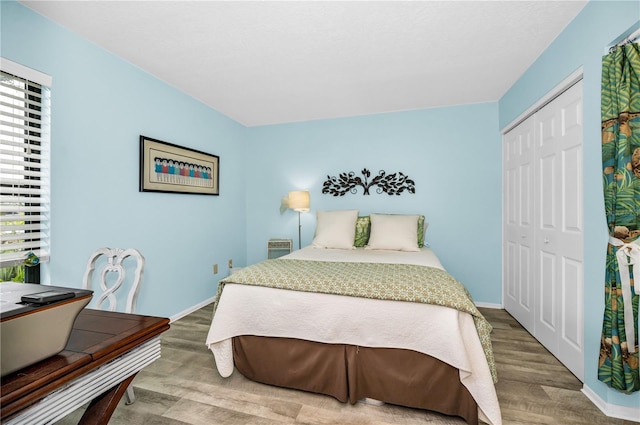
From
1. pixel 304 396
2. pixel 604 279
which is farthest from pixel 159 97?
Result: pixel 604 279

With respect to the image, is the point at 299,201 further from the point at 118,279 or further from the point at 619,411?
the point at 619,411

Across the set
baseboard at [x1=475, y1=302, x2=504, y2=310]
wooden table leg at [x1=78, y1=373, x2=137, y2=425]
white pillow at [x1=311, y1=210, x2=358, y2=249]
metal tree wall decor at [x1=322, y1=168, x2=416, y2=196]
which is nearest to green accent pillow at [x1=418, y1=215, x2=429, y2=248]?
metal tree wall decor at [x1=322, y1=168, x2=416, y2=196]

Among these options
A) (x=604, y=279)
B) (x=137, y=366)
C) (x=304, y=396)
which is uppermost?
(x=604, y=279)

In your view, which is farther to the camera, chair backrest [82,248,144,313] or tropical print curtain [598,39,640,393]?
chair backrest [82,248,144,313]

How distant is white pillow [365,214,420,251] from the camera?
9.96 feet

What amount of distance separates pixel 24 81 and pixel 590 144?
11.9ft

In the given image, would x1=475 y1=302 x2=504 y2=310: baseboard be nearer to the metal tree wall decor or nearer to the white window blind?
the metal tree wall decor

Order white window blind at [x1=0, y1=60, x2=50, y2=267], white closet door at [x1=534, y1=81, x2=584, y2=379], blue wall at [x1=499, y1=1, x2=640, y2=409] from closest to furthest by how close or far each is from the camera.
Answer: blue wall at [x1=499, y1=1, x2=640, y2=409], white window blind at [x1=0, y1=60, x2=50, y2=267], white closet door at [x1=534, y1=81, x2=584, y2=379]

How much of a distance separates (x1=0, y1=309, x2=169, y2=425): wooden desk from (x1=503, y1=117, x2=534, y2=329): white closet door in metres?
3.07

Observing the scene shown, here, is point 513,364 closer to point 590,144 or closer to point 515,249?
point 515,249

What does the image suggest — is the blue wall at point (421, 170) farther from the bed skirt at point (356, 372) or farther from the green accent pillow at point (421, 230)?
the bed skirt at point (356, 372)

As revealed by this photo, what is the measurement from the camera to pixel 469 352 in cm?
154

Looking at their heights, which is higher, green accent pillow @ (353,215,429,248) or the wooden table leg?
green accent pillow @ (353,215,429,248)

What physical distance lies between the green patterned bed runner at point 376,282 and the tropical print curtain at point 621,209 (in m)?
0.61
